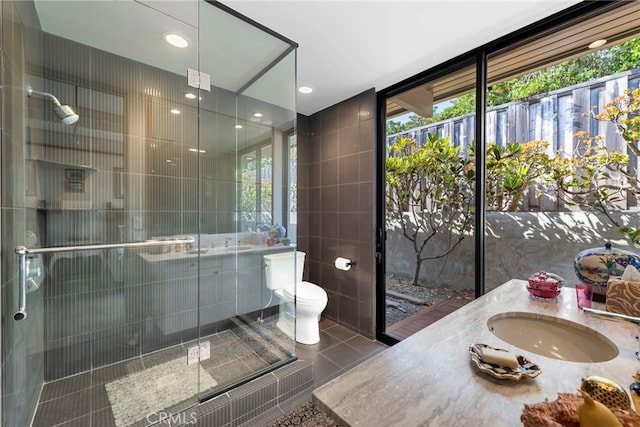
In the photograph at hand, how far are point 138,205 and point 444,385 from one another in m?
2.32

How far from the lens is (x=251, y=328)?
7.67ft

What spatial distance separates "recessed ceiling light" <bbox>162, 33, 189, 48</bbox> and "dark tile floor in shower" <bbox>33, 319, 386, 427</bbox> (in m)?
2.33

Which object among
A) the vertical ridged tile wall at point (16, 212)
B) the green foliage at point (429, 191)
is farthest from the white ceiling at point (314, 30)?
the green foliage at point (429, 191)

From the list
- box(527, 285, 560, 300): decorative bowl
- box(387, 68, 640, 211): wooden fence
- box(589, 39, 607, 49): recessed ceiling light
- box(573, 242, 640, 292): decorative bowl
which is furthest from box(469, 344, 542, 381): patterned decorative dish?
box(589, 39, 607, 49): recessed ceiling light

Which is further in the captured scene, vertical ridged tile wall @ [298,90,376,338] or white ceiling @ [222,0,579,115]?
vertical ridged tile wall @ [298,90,376,338]

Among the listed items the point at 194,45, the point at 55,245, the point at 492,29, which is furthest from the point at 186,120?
the point at 492,29

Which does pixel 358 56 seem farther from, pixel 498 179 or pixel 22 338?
pixel 22 338

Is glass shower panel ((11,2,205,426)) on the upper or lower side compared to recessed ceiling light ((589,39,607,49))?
lower

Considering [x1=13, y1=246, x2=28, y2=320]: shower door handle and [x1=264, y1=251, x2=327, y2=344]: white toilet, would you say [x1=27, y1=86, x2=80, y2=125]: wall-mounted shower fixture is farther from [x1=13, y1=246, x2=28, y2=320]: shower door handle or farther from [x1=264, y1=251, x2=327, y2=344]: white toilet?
[x1=264, y1=251, x2=327, y2=344]: white toilet

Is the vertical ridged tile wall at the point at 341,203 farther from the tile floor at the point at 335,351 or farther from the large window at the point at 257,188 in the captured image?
the large window at the point at 257,188

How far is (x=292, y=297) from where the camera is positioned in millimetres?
2213

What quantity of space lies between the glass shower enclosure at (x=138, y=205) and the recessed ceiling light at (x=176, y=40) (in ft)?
0.04

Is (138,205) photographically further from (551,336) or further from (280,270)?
(551,336)

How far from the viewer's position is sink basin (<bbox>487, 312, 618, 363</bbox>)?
987mm
